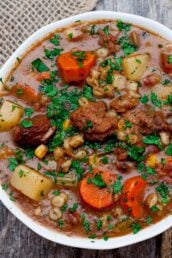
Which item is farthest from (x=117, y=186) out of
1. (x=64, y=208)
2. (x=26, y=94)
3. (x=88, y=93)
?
(x=26, y=94)

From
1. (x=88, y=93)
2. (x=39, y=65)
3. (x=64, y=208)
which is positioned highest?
(x=39, y=65)

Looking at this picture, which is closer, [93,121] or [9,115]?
[93,121]

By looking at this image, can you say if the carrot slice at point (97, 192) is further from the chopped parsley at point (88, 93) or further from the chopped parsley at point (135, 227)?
the chopped parsley at point (88, 93)

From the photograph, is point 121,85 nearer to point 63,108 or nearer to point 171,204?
point 63,108

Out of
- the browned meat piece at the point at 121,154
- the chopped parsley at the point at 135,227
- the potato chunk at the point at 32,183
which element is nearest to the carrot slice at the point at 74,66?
the browned meat piece at the point at 121,154

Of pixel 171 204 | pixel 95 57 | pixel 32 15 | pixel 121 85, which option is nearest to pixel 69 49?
pixel 95 57

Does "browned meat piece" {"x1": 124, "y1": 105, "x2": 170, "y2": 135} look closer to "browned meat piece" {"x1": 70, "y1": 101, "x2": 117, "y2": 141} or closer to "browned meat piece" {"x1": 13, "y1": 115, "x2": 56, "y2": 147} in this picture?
"browned meat piece" {"x1": 70, "y1": 101, "x2": 117, "y2": 141}

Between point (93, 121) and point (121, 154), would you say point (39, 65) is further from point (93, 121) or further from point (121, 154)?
point (121, 154)
